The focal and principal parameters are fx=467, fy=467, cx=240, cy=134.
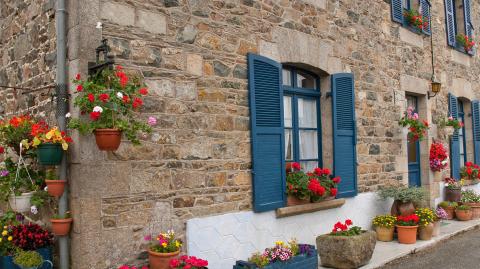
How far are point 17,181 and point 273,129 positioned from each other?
2.82 m

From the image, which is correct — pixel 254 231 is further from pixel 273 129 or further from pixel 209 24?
pixel 209 24

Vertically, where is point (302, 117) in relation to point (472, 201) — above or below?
above

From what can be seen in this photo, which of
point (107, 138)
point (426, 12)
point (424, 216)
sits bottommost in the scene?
point (424, 216)

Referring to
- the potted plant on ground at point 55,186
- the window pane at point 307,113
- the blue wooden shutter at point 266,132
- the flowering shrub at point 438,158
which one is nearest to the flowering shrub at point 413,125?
the flowering shrub at point 438,158

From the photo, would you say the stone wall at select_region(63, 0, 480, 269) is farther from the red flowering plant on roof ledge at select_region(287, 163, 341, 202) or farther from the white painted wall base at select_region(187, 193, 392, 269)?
the red flowering plant on roof ledge at select_region(287, 163, 341, 202)

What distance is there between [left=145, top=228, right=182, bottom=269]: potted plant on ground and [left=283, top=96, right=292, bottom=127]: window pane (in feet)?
7.71

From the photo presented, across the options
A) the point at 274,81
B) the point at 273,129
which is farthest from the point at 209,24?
the point at 273,129

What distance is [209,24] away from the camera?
16.6ft

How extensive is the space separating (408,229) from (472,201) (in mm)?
3355

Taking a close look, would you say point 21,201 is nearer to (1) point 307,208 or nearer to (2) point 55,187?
(2) point 55,187

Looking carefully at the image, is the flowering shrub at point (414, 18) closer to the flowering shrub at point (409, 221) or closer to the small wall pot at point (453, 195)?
the small wall pot at point (453, 195)

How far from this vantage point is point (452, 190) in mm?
9281

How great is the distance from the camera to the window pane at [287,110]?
20.1 feet

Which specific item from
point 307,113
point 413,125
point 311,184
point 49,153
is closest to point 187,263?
point 49,153
